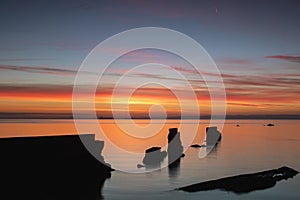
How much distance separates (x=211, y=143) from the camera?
124 metres

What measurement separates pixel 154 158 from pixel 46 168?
5647cm

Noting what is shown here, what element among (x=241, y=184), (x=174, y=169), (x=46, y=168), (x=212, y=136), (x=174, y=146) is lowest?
(x=174, y=169)

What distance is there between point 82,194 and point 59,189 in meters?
5.60

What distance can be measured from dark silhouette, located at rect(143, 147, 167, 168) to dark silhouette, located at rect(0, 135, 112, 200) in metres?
39.0

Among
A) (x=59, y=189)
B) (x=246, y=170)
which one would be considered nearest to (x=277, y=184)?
(x=246, y=170)

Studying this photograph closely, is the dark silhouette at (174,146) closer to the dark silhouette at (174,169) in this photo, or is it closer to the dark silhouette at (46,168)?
the dark silhouette at (174,169)

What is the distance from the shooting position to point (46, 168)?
1069 inches

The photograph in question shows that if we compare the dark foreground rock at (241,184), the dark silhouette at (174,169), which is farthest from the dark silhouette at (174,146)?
the dark foreground rock at (241,184)

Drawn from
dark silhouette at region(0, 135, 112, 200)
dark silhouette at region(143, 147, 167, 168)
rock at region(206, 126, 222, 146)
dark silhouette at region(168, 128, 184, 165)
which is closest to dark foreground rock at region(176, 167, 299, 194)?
dark silhouette at region(0, 135, 112, 200)

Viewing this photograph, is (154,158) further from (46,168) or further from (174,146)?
(46,168)

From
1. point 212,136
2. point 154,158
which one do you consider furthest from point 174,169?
point 212,136

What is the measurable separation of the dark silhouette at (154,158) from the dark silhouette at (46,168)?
3897cm

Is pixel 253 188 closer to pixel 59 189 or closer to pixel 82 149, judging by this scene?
pixel 82 149

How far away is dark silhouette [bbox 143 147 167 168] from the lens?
7631 cm
